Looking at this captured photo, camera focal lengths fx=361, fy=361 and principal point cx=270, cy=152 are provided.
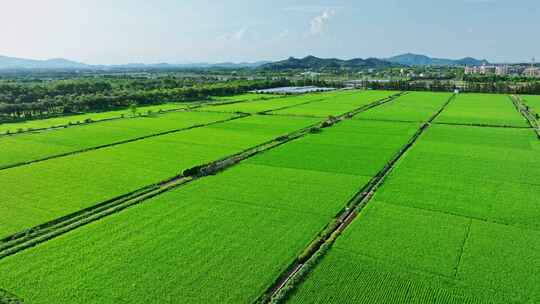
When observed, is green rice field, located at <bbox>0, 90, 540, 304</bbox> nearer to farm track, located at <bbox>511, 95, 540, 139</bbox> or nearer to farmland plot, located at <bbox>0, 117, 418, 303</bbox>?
farmland plot, located at <bbox>0, 117, 418, 303</bbox>

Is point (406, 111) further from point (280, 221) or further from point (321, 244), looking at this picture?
point (321, 244)

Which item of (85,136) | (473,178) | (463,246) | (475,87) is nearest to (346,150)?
(473,178)

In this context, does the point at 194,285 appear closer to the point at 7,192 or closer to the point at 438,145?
the point at 7,192

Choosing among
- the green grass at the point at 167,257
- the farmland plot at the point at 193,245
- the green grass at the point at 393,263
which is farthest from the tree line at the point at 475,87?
the green grass at the point at 167,257

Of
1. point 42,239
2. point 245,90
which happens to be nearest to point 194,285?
point 42,239

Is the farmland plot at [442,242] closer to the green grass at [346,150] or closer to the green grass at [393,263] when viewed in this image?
the green grass at [393,263]

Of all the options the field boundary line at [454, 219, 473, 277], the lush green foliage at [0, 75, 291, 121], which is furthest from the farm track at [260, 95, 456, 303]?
the lush green foliage at [0, 75, 291, 121]
